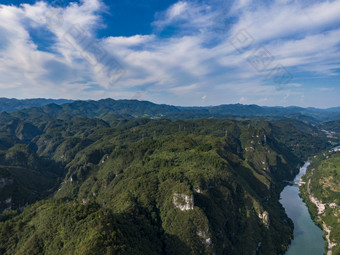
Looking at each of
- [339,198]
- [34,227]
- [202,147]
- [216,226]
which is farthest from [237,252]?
[339,198]

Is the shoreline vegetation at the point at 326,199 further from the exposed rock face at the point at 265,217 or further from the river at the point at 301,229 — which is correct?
the exposed rock face at the point at 265,217

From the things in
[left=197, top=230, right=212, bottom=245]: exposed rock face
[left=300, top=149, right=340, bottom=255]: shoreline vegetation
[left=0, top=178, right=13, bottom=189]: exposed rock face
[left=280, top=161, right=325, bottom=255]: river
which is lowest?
[left=280, top=161, right=325, bottom=255]: river

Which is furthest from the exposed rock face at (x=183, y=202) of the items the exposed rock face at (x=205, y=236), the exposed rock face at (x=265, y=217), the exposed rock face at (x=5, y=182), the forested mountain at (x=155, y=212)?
the exposed rock face at (x=5, y=182)

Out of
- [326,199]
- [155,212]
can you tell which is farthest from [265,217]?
[326,199]

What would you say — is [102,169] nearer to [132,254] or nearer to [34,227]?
[34,227]

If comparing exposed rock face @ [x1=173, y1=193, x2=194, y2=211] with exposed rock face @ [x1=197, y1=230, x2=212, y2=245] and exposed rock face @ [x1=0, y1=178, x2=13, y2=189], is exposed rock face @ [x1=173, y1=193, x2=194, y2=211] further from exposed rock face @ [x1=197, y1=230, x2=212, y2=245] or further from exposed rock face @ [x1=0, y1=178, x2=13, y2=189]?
exposed rock face @ [x1=0, y1=178, x2=13, y2=189]

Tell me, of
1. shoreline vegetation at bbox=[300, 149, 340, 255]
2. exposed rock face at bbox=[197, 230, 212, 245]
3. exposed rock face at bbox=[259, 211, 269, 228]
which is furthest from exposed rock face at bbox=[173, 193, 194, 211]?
shoreline vegetation at bbox=[300, 149, 340, 255]

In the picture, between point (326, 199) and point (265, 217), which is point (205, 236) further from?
point (326, 199)
